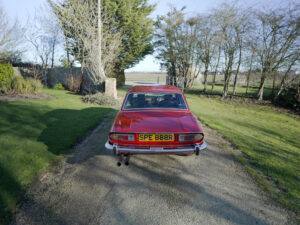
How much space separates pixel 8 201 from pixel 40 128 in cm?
502

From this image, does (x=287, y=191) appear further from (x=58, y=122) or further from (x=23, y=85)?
(x=23, y=85)

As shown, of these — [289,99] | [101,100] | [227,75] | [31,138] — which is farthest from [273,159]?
[227,75]

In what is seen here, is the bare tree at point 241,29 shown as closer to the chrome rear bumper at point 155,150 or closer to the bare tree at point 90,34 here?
the bare tree at point 90,34

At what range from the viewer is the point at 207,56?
2955 cm

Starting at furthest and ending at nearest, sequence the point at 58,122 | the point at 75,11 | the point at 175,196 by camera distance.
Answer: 1. the point at 75,11
2. the point at 58,122
3. the point at 175,196

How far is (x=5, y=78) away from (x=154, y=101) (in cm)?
1336

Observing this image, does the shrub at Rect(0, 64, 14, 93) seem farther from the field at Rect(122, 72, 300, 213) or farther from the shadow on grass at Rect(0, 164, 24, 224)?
the shadow on grass at Rect(0, 164, 24, 224)

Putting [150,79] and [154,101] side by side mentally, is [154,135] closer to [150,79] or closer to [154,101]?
[154,101]

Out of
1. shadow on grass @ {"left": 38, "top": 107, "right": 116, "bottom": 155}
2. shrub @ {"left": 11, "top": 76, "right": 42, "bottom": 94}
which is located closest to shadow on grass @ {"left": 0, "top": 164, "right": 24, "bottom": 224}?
shadow on grass @ {"left": 38, "top": 107, "right": 116, "bottom": 155}

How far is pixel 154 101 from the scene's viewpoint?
7.76 m

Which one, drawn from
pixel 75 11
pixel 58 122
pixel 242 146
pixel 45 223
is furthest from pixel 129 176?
pixel 75 11

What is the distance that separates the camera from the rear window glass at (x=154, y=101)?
24.9 feet

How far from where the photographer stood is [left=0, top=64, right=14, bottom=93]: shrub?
1716 centimetres

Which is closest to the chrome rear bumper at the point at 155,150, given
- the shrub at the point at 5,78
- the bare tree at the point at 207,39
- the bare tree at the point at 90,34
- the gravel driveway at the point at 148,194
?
the gravel driveway at the point at 148,194
